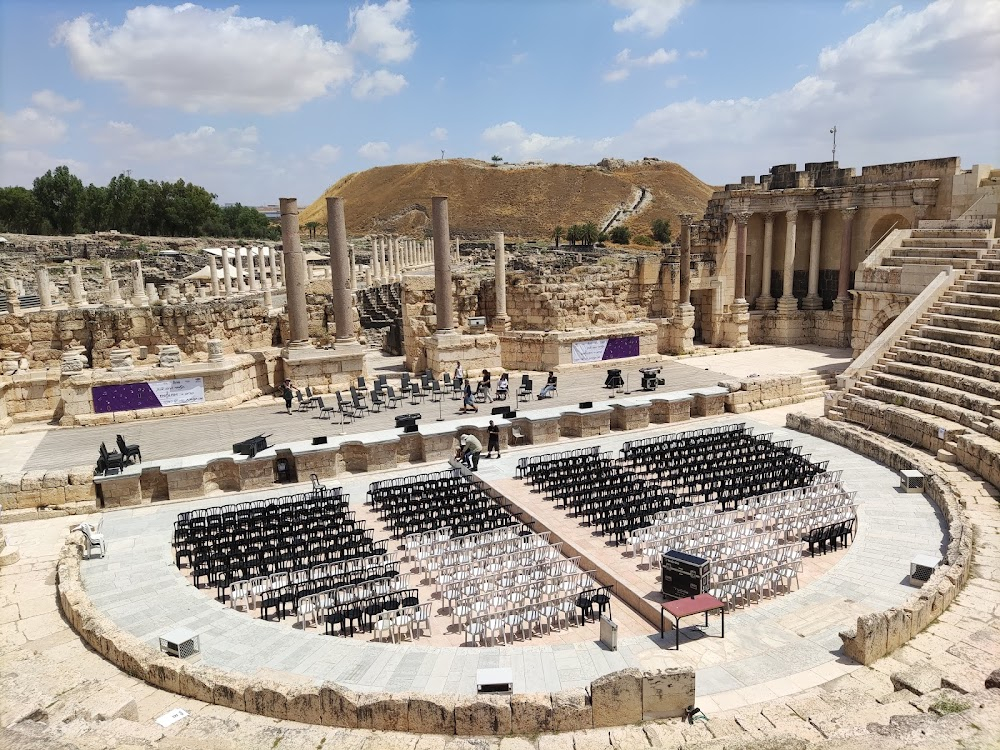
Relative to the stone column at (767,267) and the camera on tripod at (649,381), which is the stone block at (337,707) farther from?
the stone column at (767,267)

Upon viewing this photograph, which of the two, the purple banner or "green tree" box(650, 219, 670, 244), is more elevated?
"green tree" box(650, 219, 670, 244)

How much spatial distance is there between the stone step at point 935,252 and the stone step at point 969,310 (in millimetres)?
3167

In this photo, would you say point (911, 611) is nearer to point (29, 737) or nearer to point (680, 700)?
point (680, 700)

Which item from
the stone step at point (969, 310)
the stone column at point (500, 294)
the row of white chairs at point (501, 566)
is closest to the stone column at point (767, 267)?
the stone step at point (969, 310)

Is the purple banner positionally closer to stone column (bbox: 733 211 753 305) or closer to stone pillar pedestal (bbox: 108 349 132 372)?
stone column (bbox: 733 211 753 305)

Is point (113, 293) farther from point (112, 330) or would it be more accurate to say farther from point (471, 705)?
point (471, 705)

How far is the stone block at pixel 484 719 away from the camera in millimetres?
6953

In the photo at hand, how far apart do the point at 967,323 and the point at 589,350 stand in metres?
12.4

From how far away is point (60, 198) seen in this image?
6738cm

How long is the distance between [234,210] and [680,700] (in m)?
84.5

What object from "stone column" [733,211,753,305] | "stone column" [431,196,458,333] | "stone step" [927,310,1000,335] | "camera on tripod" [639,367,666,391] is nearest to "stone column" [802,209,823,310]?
"stone column" [733,211,753,305]

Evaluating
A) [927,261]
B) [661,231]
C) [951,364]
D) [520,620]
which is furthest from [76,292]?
[661,231]

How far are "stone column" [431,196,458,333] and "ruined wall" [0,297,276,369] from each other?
7.33 m

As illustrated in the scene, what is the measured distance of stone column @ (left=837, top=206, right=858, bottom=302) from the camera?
30.3m
